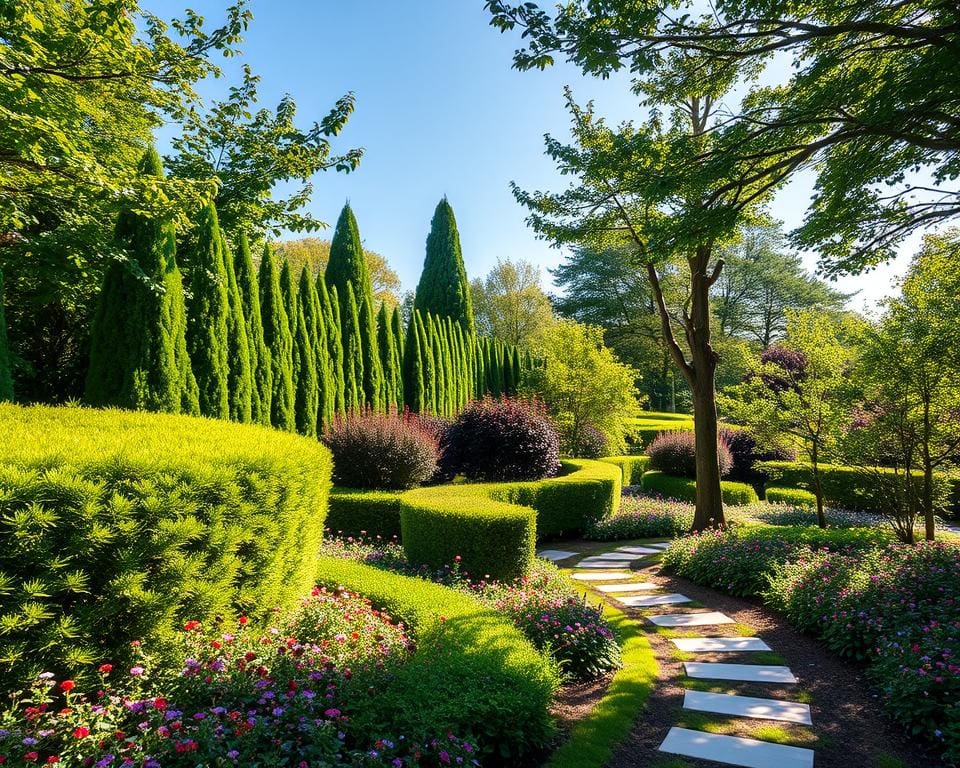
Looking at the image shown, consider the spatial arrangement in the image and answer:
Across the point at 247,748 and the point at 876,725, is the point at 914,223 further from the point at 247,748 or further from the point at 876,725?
the point at 247,748

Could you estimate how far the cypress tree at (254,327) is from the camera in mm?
9047

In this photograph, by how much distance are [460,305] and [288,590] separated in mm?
20404

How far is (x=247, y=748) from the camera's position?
7.07 feet

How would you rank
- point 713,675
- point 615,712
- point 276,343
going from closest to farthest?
point 615,712 < point 713,675 < point 276,343

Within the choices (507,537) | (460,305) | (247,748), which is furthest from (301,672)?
(460,305)

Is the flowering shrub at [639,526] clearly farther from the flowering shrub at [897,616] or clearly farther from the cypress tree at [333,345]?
the cypress tree at [333,345]

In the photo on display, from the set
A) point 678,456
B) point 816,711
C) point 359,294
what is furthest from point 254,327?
point 678,456

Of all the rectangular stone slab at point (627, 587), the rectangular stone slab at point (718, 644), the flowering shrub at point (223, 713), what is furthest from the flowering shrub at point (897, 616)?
the flowering shrub at point (223, 713)

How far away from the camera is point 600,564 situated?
7934 millimetres

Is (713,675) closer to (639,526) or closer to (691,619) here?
(691,619)

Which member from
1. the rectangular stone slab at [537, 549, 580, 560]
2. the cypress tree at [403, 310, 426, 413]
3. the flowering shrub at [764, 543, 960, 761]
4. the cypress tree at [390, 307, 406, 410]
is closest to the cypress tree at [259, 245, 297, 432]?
the cypress tree at [390, 307, 406, 410]

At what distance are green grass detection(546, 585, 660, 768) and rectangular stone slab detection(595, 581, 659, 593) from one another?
152 cm

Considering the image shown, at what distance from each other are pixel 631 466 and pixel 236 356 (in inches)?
491

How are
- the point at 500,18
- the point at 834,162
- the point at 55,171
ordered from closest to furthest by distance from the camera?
the point at 500,18, the point at 55,171, the point at 834,162
